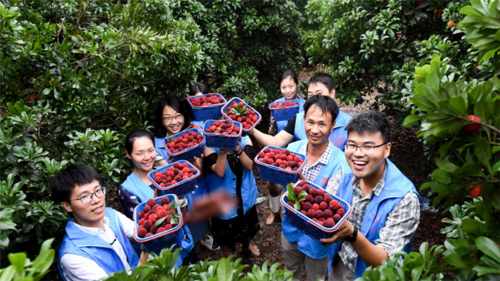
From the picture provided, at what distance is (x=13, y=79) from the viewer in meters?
2.84

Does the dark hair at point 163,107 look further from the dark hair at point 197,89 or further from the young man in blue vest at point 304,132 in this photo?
the young man in blue vest at point 304,132

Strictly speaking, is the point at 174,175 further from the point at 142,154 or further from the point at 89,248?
the point at 89,248

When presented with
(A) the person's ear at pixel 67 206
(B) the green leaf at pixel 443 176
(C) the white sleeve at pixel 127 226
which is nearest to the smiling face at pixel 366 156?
(B) the green leaf at pixel 443 176

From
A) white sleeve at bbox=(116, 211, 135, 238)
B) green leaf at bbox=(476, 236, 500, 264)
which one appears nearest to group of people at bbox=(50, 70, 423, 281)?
white sleeve at bbox=(116, 211, 135, 238)

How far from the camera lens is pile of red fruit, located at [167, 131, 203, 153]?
343 cm

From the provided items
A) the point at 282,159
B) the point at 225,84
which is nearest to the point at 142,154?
the point at 282,159

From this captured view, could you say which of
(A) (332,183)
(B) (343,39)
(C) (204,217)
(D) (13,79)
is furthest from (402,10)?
(D) (13,79)

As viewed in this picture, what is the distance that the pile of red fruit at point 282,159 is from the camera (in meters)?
2.92

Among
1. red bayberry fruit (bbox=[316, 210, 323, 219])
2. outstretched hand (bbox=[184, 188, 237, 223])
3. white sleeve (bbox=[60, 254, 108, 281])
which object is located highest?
red bayberry fruit (bbox=[316, 210, 323, 219])

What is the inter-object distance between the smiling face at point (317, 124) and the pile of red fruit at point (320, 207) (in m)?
0.75

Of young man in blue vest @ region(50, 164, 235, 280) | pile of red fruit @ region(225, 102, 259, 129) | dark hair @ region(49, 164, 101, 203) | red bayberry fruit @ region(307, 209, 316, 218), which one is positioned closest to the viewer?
red bayberry fruit @ region(307, 209, 316, 218)

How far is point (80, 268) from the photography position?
7.38ft

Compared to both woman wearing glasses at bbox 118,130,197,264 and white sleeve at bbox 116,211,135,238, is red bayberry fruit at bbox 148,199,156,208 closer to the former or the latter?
white sleeve at bbox 116,211,135,238

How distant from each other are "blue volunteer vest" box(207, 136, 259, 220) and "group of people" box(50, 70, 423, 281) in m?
0.01
